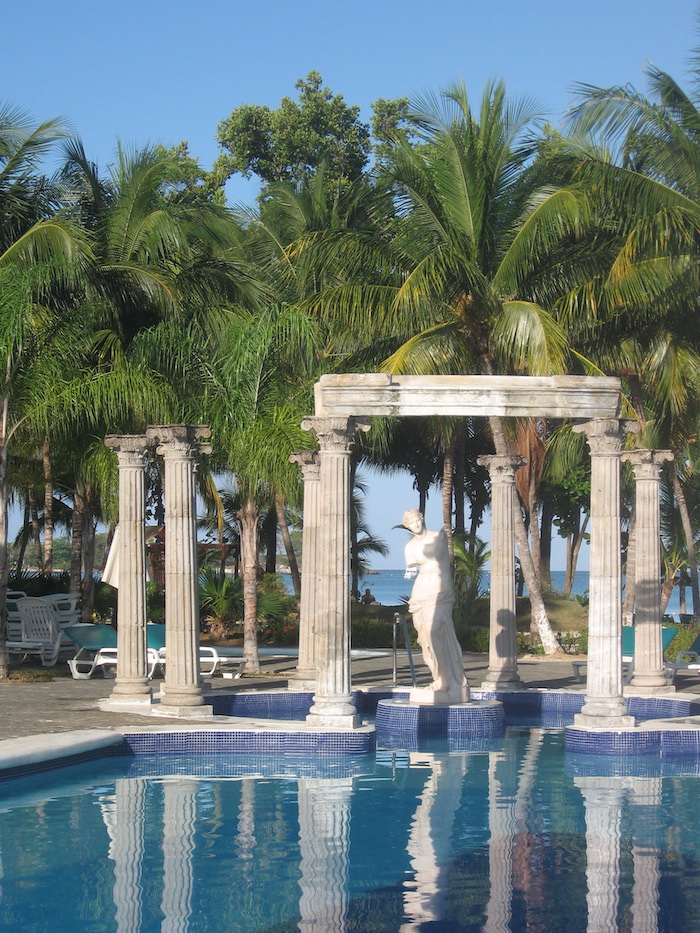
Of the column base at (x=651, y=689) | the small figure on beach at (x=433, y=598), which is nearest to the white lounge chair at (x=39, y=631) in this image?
the small figure on beach at (x=433, y=598)

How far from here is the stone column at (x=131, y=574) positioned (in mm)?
15617

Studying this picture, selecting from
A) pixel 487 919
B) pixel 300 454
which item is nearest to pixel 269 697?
pixel 300 454

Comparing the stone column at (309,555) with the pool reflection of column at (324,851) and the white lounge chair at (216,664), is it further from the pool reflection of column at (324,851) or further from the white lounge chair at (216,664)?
the pool reflection of column at (324,851)

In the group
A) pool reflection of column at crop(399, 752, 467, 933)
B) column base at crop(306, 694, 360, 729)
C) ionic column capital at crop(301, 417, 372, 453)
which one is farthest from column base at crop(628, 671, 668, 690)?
ionic column capital at crop(301, 417, 372, 453)

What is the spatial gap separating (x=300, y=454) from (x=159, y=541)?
22291 millimetres

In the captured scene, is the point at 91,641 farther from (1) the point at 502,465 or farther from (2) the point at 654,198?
(2) the point at 654,198

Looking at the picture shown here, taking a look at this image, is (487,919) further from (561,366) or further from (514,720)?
(561,366)

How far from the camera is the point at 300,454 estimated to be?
56.7 ft

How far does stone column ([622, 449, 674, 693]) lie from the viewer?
17.3 metres

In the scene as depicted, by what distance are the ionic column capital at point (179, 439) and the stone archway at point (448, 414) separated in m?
1.51

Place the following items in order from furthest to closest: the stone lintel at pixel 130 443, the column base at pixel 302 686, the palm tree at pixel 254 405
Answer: the palm tree at pixel 254 405
the column base at pixel 302 686
the stone lintel at pixel 130 443

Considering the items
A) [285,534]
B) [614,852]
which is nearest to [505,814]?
[614,852]

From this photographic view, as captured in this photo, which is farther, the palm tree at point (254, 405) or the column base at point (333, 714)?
the palm tree at point (254, 405)

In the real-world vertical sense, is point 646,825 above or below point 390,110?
below
